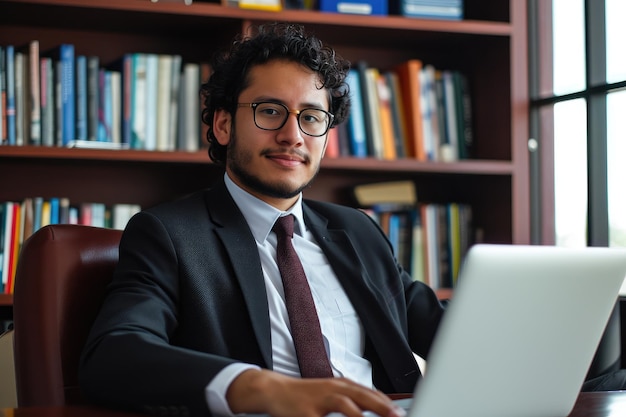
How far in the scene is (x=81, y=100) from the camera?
269cm

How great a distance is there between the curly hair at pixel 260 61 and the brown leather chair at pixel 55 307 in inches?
19.9

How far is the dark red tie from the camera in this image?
165 centimetres

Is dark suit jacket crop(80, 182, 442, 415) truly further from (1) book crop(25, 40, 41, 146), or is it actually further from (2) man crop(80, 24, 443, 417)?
(1) book crop(25, 40, 41, 146)

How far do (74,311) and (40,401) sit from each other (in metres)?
0.18

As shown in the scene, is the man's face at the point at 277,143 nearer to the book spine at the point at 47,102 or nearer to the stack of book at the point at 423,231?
the book spine at the point at 47,102

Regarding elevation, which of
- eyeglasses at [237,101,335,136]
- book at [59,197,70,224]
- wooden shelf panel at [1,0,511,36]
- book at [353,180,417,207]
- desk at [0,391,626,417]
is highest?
wooden shelf panel at [1,0,511,36]

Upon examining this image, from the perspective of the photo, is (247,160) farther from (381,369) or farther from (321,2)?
(321,2)

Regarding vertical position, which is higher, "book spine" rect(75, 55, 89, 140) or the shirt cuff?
"book spine" rect(75, 55, 89, 140)

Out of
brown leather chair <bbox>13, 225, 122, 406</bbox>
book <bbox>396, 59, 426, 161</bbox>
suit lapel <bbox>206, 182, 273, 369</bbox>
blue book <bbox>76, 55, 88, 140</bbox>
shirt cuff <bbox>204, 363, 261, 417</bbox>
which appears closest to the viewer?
shirt cuff <bbox>204, 363, 261, 417</bbox>

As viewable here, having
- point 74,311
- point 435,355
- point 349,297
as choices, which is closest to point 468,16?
point 349,297

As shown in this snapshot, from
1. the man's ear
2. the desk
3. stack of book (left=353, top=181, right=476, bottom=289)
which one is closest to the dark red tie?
the man's ear

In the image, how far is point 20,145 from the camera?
261 centimetres

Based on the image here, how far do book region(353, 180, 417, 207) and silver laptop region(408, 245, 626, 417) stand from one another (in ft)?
6.39

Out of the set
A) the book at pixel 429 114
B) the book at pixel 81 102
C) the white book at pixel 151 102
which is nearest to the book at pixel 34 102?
the book at pixel 81 102
